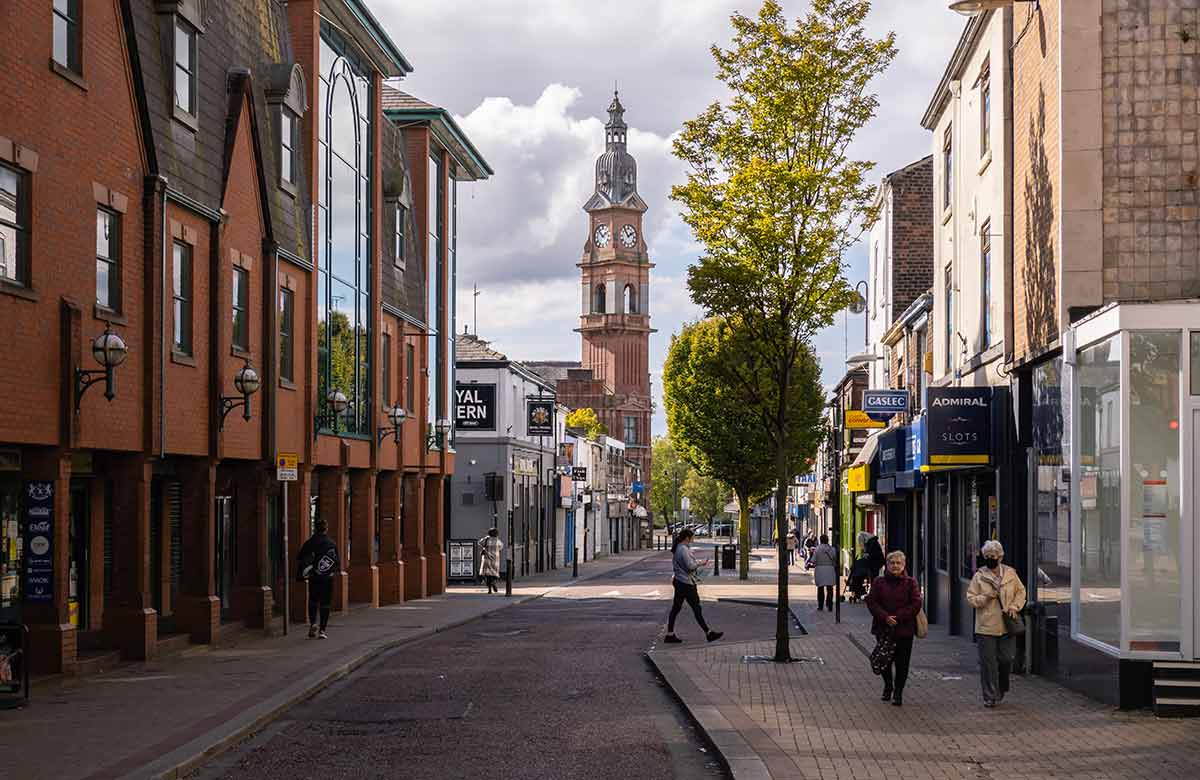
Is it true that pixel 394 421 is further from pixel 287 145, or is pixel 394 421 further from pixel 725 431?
pixel 725 431

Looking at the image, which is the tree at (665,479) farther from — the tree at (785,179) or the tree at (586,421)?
the tree at (785,179)

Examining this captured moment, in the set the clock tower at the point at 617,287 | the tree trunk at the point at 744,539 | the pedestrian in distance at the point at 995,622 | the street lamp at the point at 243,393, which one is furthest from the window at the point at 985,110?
the clock tower at the point at 617,287

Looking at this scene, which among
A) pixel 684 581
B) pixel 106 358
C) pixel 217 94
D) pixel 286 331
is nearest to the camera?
pixel 106 358

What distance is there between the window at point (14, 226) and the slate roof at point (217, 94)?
12.8 ft

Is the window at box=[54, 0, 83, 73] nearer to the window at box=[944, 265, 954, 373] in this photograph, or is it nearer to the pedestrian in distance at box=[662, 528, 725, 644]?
the pedestrian in distance at box=[662, 528, 725, 644]

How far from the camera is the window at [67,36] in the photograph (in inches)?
706

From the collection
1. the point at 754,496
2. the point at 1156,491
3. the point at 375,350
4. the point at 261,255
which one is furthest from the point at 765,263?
the point at 754,496

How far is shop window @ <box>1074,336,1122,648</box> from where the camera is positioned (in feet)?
50.5

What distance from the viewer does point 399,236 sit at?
37.2 metres

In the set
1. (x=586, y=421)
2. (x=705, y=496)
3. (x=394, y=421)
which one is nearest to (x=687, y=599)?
(x=394, y=421)

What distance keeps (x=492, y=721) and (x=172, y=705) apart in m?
3.44

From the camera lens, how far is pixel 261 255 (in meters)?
26.0

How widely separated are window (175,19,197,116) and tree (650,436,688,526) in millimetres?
126447

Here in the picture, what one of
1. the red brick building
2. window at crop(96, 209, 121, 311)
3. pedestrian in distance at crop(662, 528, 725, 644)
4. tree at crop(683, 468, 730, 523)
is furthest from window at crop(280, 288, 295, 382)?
tree at crop(683, 468, 730, 523)
